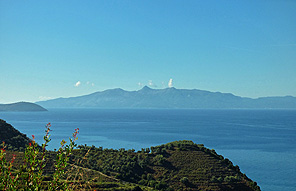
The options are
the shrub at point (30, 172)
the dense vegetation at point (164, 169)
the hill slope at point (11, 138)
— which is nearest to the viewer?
the shrub at point (30, 172)

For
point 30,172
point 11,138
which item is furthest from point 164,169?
point 30,172

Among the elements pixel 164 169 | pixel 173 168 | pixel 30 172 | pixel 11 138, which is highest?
pixel 30 172

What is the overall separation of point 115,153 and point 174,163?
792 inches

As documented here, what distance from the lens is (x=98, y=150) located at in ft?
283

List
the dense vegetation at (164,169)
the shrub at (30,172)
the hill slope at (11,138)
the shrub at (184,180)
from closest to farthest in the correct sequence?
the shrub at (30,172) → the dense vegetation at (164,169) → the shrub at (184,180) → the hill slope at (11,138)

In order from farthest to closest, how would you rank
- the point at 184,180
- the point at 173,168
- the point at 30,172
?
1. the point at 173,168
2. the point at 184,180
3. the point at 30,172

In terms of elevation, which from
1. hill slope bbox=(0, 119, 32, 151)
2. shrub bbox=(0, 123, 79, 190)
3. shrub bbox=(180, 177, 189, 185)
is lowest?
shrub bbox=(180, 177, 189, 185)

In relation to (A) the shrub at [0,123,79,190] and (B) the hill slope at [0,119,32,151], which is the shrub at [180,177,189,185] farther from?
(A) the shrub at [0,123,79,190]

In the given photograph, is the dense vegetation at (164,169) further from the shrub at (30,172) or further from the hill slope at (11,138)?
the shrub at (30,172)

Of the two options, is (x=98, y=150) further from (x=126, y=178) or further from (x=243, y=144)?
(x=243, y=144)

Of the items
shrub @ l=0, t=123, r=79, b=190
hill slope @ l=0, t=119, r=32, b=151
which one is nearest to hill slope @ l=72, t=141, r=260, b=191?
hill slope @ l=0, t=119, r=32, b=151

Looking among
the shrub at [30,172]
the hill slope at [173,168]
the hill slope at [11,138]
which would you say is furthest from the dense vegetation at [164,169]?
the shrub at [30,172]

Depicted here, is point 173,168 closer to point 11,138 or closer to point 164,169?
point 164,169

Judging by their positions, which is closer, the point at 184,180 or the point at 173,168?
the point at 184,180
